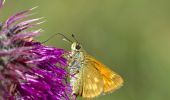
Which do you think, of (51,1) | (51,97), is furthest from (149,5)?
(51,97)

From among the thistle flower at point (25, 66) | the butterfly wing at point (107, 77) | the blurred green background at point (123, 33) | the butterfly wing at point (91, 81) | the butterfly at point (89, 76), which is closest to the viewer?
the thistle flower at point (25, 66)

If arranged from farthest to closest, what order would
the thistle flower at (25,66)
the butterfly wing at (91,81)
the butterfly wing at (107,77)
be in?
the butterfly wing at (107,77) < the butterfly wing at (91,81) < the thistle flower at (25,66)

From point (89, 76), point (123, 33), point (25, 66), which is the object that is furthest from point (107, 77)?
point (123, 33)

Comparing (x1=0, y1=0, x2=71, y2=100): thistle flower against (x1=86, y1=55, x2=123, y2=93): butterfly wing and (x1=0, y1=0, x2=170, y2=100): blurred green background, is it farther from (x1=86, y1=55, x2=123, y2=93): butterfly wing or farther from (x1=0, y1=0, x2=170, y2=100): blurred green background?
(x1=0, y1=0, x2=170, y2=100): blurred green background

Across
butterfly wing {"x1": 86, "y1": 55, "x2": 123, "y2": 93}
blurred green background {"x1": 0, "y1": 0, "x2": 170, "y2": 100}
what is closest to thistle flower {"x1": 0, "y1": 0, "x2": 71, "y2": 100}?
butterfly wing {"x1": 86, "y1": 55, "x2": 123, "y2": 93}

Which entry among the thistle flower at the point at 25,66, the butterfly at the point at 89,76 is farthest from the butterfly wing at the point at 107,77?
the thistle flower at the point at 25,66

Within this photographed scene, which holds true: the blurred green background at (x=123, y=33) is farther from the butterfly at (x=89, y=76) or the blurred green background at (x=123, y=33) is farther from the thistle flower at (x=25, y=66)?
the thistle flower at (x=25, y=66)

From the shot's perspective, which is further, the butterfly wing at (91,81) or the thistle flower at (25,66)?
the butterfly wing at (91,81)
